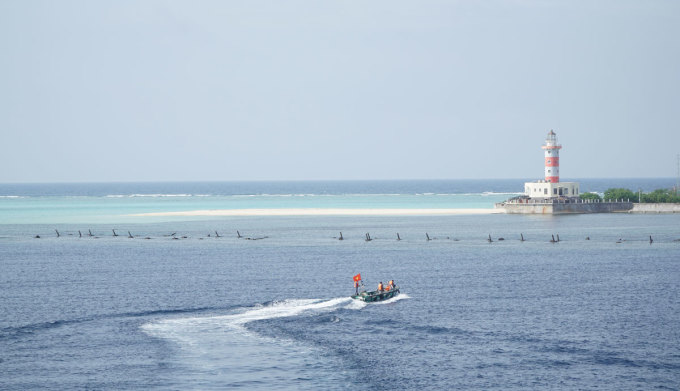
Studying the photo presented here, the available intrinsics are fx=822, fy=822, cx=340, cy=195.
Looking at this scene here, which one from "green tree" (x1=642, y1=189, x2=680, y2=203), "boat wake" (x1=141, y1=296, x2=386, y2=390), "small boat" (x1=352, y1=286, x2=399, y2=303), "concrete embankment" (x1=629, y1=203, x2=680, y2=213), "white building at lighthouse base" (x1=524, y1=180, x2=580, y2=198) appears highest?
"white building at lighthouse base" (x1=524, y1=180, x2=580, y2=198)

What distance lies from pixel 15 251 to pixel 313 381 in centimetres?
8409

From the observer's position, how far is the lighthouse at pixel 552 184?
18925 centimetres

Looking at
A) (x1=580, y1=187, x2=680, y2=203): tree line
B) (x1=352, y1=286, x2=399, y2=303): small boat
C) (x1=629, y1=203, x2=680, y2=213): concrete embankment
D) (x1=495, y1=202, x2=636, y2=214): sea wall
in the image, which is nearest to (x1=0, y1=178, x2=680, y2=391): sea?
(x1=352, y1=286, x2=399, y2=303): small boat

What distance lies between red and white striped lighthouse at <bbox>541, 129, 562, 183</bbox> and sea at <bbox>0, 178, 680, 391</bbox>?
7050 cm

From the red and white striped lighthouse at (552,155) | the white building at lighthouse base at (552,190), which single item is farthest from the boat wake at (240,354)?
the red and white striped lighthouse at (552,155)

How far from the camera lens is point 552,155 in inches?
7598

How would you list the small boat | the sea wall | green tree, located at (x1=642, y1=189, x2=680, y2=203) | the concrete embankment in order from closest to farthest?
the small boat, the concrete embankment, the sea wall, green tree, located at (x1=642, y1=189, x2=680, y2=203)

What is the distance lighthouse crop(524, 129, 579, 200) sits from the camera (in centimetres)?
18925

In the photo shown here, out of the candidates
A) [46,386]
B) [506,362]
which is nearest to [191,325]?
[46,386]

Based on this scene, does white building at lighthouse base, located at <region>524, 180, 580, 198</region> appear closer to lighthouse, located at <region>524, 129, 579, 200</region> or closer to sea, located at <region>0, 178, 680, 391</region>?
lighthouse, located at <region>524, 129, 579, 200</region>

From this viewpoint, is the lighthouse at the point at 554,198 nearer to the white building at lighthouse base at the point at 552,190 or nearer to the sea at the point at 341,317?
the white building at lighthouse base at the point at 552,190

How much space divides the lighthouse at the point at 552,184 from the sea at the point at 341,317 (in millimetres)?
65404

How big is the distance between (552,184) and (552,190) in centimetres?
153

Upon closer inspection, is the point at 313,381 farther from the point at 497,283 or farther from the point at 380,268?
the point at 380,268
